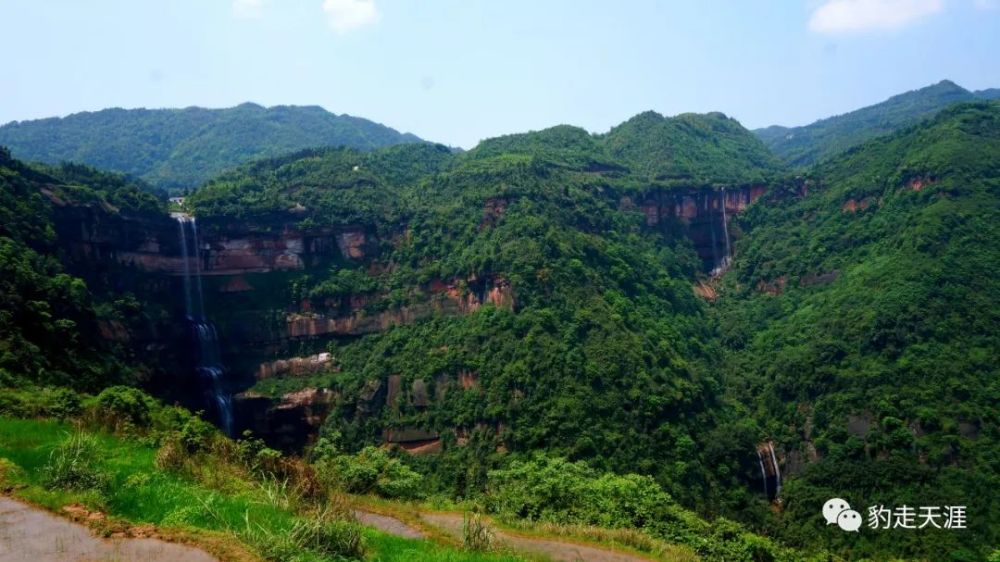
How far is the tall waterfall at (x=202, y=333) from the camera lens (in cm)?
4506

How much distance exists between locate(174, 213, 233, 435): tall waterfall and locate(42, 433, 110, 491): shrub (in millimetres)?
35592

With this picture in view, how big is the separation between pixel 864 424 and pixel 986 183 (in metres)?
24.8

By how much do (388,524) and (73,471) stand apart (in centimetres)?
659

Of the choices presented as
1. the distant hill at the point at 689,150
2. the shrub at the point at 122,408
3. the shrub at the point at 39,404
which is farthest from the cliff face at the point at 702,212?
the shrub at the point at 39,404

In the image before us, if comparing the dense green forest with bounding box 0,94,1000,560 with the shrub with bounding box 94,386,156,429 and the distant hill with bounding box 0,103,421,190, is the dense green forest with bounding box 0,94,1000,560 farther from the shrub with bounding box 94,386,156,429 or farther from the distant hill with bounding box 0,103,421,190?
the distant hill with bounding box 0,103,421,190

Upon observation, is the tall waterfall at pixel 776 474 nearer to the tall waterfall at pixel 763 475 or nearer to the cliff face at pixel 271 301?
the tall waterfall at pixel 763 475

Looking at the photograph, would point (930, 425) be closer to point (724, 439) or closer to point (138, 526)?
point (724, 439)

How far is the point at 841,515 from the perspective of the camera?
3631 centimetres

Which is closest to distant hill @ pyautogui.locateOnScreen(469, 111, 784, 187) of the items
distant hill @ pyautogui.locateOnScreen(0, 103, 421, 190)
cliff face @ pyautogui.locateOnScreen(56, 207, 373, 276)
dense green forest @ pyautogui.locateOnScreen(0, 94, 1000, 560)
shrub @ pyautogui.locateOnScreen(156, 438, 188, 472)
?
dense green forest @ pyautogui.locateOnScreen(0, 94, 1000, 560)

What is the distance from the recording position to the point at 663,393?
1565 inches

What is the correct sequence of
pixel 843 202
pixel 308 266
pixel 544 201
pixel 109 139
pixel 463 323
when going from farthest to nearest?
pixel 109 139 → pixel 843 202 → pixel 544 201 → pixel 308 266 → pixel 463 323

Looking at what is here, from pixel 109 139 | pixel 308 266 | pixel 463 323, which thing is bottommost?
pixel 463 323

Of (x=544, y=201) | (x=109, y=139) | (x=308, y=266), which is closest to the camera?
(x=308, y=266)

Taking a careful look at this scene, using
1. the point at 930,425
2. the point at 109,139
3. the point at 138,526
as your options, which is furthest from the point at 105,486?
the point at 109,139
